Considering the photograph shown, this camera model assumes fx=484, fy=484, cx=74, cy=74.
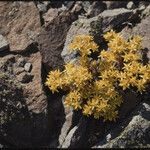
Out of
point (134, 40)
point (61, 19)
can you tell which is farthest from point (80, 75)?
point (61, 19)

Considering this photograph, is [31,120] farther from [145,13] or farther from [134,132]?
[145,13]

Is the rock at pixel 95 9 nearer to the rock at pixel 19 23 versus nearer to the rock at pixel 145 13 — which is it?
the rock at pixel 145 13

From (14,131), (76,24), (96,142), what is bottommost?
(96,142)

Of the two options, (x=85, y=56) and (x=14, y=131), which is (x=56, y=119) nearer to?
(x=14, y=131)

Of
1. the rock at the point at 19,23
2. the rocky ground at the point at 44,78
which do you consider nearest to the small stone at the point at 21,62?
the rocky ground at the point at 44,78

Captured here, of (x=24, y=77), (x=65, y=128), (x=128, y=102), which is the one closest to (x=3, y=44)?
(x=24, y=77)

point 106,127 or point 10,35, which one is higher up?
point 10,35

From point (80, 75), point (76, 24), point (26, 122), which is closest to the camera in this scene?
point (80, 75)
